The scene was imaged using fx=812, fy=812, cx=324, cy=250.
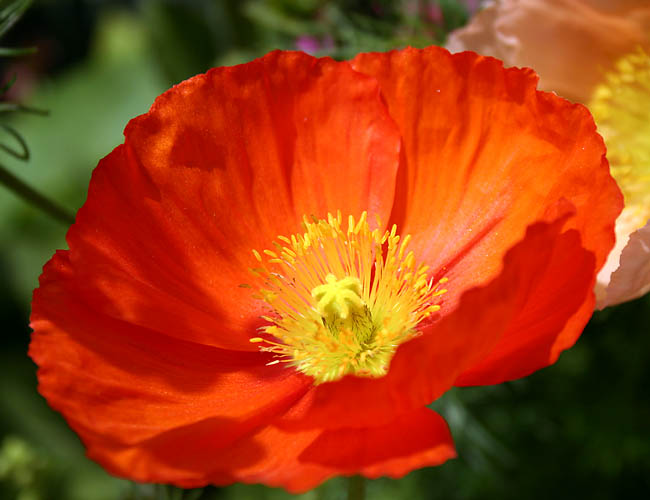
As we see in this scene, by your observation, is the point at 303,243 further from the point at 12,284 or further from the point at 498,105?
the point at 12,284

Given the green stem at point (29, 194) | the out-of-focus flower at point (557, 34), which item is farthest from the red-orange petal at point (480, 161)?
the green stem at point (29, 194)

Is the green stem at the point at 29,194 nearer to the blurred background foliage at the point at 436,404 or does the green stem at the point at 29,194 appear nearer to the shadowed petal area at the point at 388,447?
the blurred background foliage at the point at 436,404

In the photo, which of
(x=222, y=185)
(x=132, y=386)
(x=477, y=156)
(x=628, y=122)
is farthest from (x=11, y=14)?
(x=628, y=122)

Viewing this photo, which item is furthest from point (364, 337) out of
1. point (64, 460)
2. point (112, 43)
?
point (112, 43)

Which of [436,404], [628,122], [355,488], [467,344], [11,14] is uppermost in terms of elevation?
[11,14]

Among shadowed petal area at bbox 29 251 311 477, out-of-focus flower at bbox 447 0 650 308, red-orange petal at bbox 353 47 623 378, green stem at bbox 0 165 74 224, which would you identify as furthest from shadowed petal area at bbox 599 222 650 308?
green stem at bbox 0 165 74 224

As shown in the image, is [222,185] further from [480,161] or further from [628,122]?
[628,122]

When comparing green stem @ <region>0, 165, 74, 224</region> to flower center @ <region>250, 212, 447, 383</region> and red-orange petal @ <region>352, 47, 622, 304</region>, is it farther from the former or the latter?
red-orange petal @ <region>352, 47, 622, 304</region>
